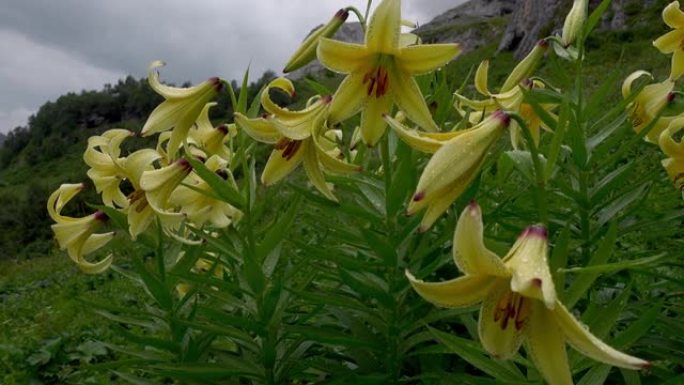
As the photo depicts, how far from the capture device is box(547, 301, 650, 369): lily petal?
73 centimetres

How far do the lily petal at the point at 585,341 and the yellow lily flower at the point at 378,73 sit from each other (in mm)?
487

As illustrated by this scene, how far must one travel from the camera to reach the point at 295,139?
4.32 feet

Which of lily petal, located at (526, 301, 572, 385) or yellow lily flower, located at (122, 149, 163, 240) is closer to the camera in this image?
lily petal, located at (526, 301, 572, 385)

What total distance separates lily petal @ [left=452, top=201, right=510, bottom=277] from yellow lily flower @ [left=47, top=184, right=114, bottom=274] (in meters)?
1.04

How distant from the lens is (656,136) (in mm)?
1686

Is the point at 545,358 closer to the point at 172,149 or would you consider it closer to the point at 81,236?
the point at 172,149

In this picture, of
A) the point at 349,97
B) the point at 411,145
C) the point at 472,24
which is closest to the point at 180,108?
the point at 349,97

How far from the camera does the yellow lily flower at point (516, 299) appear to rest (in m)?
0.79

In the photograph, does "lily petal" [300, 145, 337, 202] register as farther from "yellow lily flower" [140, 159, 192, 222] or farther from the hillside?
the hillside

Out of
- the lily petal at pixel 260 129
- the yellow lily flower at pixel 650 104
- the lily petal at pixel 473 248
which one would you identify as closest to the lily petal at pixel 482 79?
the yellow lily flower at pixel 650 104

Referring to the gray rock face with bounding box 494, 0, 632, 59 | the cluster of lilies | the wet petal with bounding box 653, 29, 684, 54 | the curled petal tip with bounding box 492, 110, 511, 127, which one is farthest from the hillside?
the curled petal tip with bounding box 492, 110, 511, 127

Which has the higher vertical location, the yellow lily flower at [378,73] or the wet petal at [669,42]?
the wet petal at [669,42]

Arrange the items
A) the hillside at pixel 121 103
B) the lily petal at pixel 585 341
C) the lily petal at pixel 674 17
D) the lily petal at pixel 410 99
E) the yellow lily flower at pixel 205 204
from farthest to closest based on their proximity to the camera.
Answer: the hillside at pixel 121 103
the lily petal at pixel 674 17
the yellow lily flower at pixel 205 204
the lily petal at pixel 410 99
the lily petal at pixel 585 341

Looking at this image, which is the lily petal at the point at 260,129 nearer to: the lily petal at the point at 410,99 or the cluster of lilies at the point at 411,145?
the cluster of lilies at the point at 411,145
